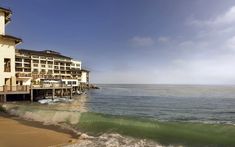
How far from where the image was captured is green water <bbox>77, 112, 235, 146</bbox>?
13.5m

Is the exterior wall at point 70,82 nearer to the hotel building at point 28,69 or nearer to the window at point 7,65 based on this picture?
the hotel building at point 28,69

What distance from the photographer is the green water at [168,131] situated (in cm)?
1355

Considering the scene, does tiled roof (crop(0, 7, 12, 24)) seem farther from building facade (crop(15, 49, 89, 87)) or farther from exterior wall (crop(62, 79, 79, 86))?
exterior wall (crop(62, 79, 79, 86))

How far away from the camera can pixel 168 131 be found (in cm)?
1580

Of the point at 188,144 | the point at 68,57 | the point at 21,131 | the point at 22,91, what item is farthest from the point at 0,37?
the point at 68,57

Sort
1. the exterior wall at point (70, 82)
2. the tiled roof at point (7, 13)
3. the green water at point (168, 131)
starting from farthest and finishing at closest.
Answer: the exterior wall at point (70, 82), the tiled roof at point (7, 13), the green water at point (168, 131)

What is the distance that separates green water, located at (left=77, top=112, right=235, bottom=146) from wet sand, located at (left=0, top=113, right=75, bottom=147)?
5.99 ft

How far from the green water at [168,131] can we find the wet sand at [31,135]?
183 centimetres

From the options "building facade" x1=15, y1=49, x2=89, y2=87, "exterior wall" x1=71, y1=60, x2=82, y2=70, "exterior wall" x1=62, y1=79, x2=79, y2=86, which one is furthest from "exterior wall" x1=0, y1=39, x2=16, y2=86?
"exterior wall" x1=71, y1=60, x2=82, y2=70

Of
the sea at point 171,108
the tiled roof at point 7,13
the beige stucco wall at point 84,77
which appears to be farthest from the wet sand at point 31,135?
the beige stucco wall at point 84,77

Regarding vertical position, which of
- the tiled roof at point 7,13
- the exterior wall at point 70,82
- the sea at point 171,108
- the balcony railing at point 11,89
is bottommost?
the sea at point 171,108

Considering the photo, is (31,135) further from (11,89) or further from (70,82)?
(70,82)

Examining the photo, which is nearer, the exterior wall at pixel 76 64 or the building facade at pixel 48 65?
the building facade at pixel 48 65

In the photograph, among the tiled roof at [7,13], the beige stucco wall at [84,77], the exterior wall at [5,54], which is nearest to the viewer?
the exterior wall at [5,54]
